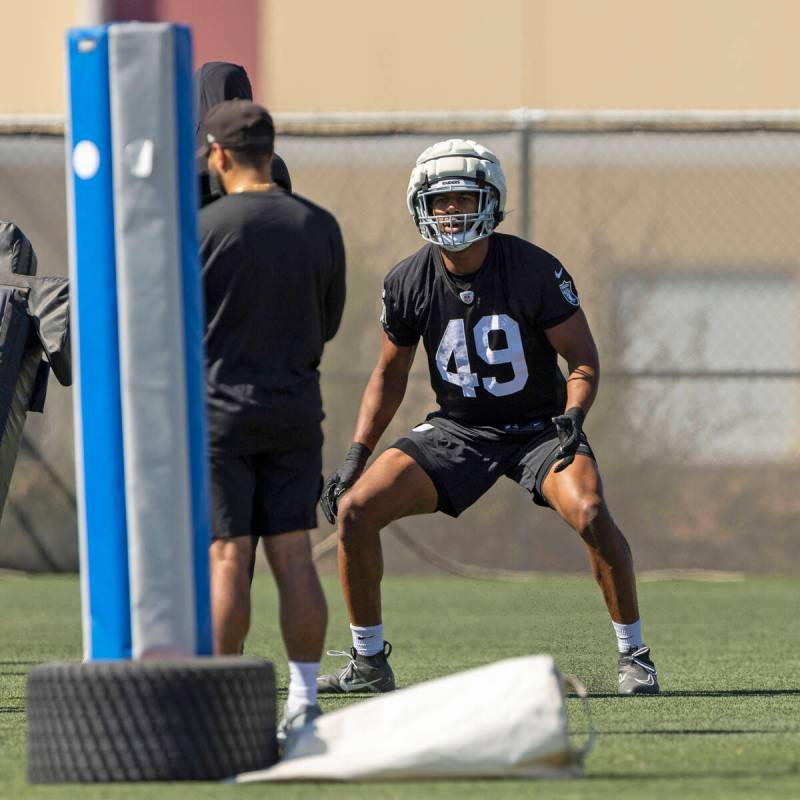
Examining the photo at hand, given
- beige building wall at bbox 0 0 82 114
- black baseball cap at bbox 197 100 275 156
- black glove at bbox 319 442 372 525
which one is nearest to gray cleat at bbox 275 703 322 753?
black baseball cap at bbox 197 100 275 156

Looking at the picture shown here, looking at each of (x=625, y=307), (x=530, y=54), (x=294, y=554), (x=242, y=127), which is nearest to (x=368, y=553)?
(x=294, y=554)

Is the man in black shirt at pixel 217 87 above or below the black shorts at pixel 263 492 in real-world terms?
above

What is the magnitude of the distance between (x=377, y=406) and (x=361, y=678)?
0.95 metres

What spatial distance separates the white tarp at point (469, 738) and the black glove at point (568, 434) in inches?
75.7

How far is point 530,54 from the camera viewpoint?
15062 millimetres

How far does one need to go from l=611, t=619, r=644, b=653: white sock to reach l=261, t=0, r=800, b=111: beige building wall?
8.70 metres

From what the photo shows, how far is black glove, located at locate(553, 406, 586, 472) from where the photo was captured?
6.11 metres

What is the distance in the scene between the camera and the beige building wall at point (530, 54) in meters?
14.5

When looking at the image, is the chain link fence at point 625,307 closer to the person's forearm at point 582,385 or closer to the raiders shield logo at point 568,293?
the raiders shield logo at point 568,293

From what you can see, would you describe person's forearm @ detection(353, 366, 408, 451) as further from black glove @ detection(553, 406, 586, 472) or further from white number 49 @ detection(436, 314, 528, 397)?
black glove @ detection(553, 406, 586, 472)

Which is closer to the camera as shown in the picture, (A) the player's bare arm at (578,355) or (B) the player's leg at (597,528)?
(B) the player's leg at (597,528)

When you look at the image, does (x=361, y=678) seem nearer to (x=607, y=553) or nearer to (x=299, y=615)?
(x=607, y=553)

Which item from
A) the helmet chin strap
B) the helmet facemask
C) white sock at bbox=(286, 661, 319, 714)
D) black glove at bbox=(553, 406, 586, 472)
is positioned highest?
the helmet facemask

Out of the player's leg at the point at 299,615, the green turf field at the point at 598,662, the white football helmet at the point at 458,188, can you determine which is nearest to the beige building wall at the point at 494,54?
the green turf field at the point at 598,662
